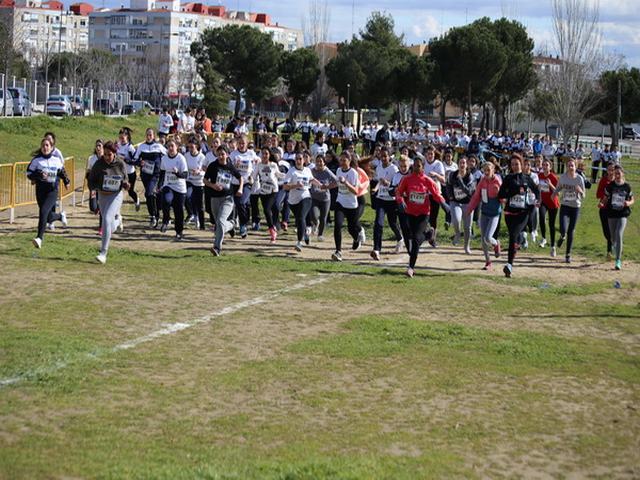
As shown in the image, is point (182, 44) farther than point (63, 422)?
Yes

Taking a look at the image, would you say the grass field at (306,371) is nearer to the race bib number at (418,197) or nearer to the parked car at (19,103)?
the race bib number at (418,197)

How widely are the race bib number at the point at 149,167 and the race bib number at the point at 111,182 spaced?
5.00m

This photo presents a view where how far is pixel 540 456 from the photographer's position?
793 centimetres

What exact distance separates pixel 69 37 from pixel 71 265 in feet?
557

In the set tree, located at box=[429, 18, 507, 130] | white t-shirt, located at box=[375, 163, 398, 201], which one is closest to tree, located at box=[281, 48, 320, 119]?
tree, located at box=[429, 18, 507, 130]

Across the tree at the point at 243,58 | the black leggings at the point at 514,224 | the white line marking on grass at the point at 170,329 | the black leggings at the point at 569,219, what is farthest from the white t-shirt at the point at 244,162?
the tree at the point at 243,58

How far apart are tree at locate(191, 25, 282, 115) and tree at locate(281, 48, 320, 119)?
1042mm

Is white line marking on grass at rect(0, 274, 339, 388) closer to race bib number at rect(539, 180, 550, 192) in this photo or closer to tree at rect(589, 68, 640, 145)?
race bib number at rect(539, 180, 550, 192)

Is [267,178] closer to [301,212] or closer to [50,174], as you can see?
[301,212]

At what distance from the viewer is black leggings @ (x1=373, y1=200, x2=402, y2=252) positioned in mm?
19078

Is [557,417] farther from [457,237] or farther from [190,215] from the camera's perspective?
[190,215]

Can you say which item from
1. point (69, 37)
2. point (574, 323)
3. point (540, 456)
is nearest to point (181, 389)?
point (540, 456)

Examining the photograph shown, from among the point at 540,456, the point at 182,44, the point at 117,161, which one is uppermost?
the point at 182,44

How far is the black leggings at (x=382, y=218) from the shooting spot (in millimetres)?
19078
